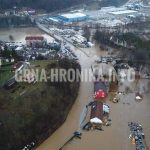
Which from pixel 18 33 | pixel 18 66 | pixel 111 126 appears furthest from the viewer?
pixel 18 33

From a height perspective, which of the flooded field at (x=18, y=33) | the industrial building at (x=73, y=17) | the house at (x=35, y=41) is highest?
the industrial building at (x=73, y=17)

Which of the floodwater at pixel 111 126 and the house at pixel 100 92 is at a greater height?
the house at pixel 100 92

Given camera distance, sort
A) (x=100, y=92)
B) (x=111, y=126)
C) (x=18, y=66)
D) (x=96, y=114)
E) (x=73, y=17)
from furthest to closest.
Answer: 1. (x=73, y=17)
2. (x=18, y=66)
3. (x=100, y=92)
4. (x=96, y=114)
5. (x=111, y=126)

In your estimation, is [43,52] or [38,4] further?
[38,4]

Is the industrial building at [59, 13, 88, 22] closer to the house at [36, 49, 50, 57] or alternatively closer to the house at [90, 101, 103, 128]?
the house at [36, 49, 50, 57]

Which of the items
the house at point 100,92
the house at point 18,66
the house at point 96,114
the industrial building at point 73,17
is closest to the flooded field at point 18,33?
the industrial building at point 73,17

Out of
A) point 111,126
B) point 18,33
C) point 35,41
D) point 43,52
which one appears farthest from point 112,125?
point 18,33

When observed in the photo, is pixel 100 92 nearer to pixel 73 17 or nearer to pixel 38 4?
pixel 73 17

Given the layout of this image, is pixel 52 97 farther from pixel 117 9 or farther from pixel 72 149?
pixel 117 9

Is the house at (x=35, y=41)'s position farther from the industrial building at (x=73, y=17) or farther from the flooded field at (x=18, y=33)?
the industrial building at (x=73, y=17)

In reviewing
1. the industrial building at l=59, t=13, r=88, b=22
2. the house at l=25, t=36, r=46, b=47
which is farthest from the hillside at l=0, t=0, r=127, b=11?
the house at l=25, t=36, r=46, b=47
